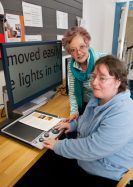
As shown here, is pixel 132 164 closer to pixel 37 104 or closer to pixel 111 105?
pixel 111 105

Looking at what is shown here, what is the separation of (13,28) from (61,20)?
83 centimetres

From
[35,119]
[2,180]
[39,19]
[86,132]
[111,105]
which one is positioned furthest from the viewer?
[39,19]

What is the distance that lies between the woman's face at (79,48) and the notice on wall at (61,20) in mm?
926

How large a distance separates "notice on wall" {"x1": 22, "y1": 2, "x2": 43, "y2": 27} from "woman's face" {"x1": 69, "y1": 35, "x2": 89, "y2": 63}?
0.59 m

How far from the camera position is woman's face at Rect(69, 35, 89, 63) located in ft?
3.82

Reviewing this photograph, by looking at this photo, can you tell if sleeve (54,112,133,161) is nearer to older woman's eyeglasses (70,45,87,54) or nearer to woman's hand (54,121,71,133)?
woman's hand (54,121,71,133)

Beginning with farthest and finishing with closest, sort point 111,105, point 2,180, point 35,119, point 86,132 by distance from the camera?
point 35,119, point 86,132, point 111,105, point 2,180

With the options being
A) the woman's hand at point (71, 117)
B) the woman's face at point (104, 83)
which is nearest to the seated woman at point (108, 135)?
the woman's face at point (104, 83)

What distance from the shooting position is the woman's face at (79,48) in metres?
1.16

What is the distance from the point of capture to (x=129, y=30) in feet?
11.8

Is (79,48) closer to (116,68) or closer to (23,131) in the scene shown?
(116,68)

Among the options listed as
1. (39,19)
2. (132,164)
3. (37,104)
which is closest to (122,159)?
(132,164)

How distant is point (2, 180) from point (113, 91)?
0.64m

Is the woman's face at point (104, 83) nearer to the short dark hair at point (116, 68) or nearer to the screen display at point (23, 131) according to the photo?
the short dark hair at point (116, 68)
